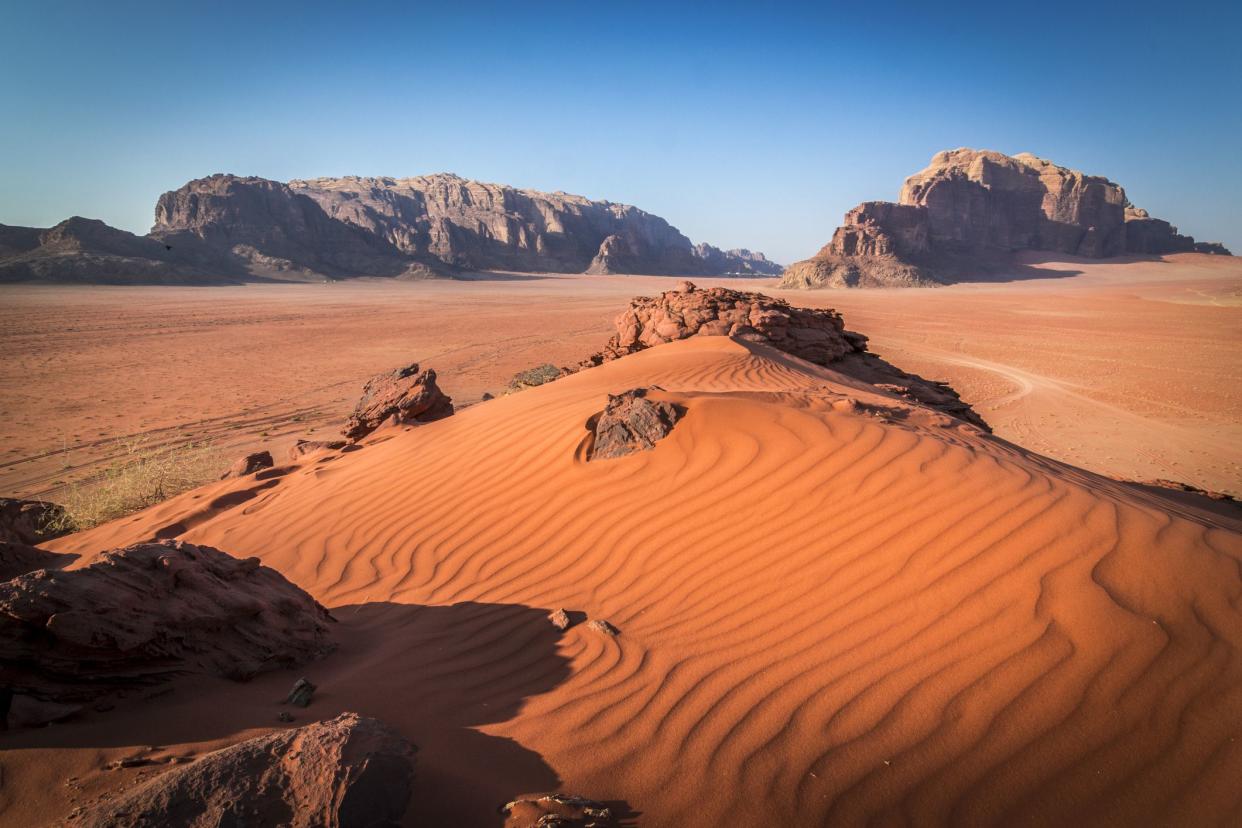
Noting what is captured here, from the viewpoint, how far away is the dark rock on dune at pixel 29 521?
5266 mm

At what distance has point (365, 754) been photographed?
1.88m

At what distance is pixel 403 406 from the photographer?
28.3 feet

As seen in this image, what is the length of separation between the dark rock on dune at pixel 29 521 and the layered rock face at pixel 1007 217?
80853 mm

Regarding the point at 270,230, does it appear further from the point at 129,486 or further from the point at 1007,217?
the point at 1007,217

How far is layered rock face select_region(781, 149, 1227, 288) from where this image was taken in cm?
7831

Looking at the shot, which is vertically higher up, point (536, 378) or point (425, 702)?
point (536, 378)

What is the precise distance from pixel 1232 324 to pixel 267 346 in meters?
38.9

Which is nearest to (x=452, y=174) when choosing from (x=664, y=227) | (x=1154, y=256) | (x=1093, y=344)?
(x=664, y=227)

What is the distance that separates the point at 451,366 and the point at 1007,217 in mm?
100068

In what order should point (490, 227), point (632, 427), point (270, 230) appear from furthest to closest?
1. point (490, 227)
2. point (270, 230)
3. point (632, 427)

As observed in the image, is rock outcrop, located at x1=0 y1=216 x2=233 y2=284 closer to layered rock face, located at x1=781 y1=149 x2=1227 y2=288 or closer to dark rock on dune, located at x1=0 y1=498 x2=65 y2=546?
dark rock on dune, located at x1=0 y1=498 x2=65 y2=546

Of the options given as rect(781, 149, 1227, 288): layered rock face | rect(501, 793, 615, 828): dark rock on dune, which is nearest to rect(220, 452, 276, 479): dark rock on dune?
rect(501, 793, 615, 828): dark rock on dune

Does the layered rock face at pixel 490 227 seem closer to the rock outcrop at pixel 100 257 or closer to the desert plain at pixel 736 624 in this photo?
the rock outcrop at pixel 100 257

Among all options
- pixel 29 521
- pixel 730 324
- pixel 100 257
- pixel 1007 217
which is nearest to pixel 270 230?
pixel 100 257
